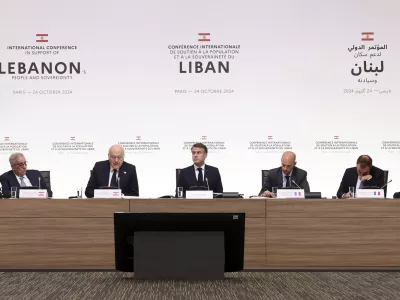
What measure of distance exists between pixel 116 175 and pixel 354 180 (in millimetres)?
2695

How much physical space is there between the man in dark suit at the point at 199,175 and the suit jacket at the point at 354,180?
139 centimetres

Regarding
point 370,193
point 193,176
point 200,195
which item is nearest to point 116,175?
point 193,176

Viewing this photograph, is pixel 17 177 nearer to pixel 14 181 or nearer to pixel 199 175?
pixel 14 181

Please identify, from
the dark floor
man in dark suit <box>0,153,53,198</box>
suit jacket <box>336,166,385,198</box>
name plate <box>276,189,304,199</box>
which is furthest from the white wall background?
the dark floor

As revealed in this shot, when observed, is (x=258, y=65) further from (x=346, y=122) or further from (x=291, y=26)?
(x=346, y=122)

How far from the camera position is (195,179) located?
25.5 ft

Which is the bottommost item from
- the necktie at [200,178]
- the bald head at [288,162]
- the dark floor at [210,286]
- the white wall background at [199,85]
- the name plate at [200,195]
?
the dark floor at [210,286]

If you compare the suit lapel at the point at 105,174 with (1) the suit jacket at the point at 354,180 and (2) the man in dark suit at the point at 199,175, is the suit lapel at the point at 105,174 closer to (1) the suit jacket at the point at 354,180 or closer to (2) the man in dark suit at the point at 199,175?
(2) the man in dark suit at the point at 199,175

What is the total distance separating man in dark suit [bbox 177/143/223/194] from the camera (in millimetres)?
7715

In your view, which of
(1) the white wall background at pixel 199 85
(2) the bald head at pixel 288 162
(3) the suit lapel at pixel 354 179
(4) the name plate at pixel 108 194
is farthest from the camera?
(1) the white wall background at pixel 199 85

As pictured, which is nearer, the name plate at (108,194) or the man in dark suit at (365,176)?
the name plate at (108,194)

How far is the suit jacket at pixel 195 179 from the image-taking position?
7.75 meters

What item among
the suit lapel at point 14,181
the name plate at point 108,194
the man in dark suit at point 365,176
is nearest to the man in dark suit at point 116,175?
the suit lapel at point 14,181

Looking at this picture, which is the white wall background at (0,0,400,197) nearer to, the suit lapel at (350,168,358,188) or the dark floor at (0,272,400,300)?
the suit lapel at (350,168,358,188)
